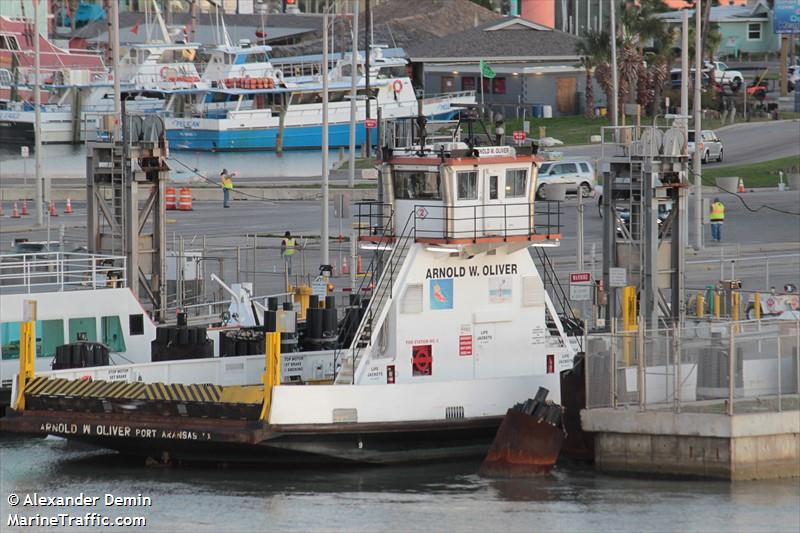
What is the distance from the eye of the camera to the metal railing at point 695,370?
28156 millimetres

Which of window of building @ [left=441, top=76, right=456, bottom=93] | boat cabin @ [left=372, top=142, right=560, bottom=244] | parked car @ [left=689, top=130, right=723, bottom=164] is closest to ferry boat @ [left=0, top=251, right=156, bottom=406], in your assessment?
boat cabin @ [left=372, top=142, right=560, bottom=244]

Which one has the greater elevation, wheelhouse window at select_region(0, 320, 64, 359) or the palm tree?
the palm tree

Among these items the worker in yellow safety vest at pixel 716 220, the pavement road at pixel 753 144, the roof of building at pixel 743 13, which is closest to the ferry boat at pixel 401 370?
the worker in yellow safety vest at pixel 716 220

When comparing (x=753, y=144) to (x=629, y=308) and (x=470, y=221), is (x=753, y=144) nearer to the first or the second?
(x=629, y=308)

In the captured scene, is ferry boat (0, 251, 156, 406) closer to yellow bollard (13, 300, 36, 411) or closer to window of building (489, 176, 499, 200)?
→ yellow bollard (13, 300, 36, 411)

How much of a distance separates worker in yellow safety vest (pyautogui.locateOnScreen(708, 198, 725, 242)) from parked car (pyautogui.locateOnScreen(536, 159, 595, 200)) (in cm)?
964

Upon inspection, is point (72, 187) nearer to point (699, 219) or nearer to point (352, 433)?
point (699, 219)

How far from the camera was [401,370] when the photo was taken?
99.8ft

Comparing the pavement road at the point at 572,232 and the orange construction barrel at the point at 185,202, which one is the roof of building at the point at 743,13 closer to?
the pavement road at the point at 572,232

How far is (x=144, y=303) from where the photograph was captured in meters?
39.1

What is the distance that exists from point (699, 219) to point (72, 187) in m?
30.5

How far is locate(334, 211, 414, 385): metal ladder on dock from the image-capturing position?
30047 millimetres

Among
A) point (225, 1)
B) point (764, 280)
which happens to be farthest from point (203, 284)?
point (225, 1)

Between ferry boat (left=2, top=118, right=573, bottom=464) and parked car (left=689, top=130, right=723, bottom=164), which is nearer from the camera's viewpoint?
ferry boat (left=2, top=118, right=573, bottom=464)
